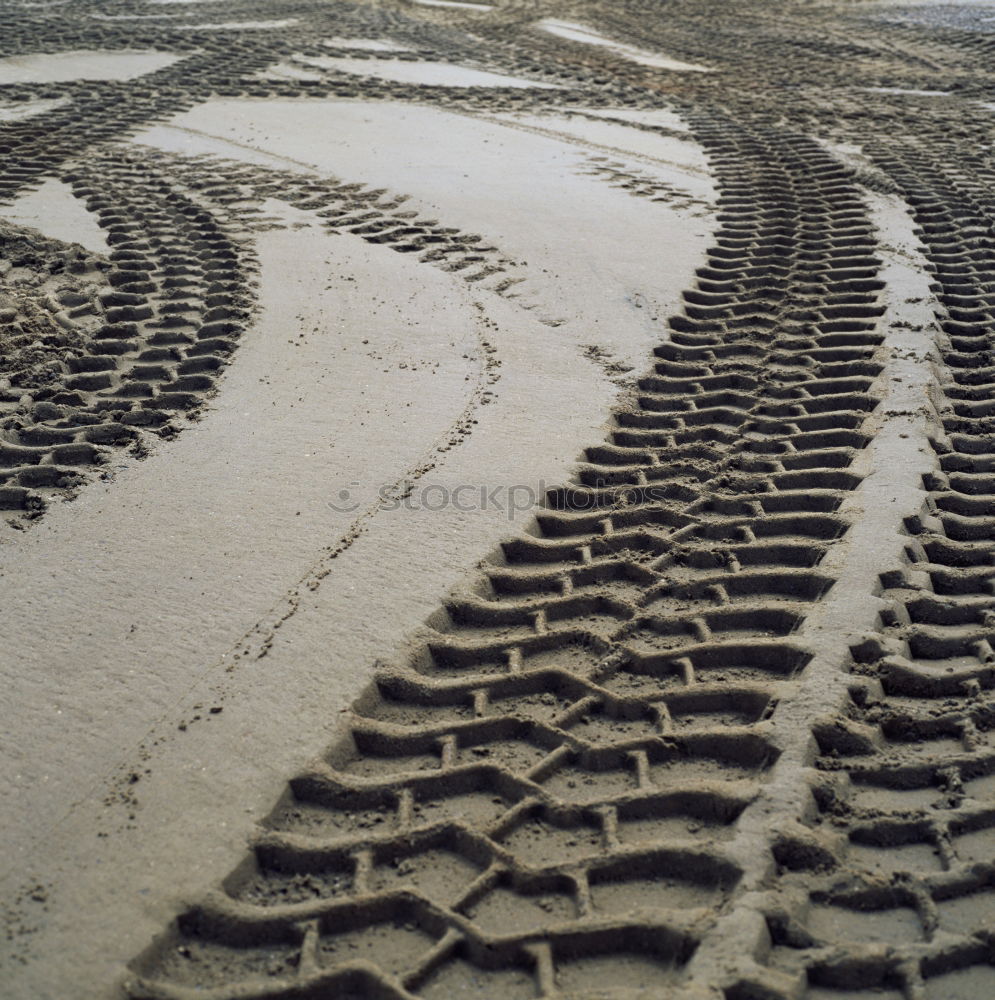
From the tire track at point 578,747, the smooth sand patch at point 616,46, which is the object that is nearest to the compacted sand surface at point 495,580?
the tire track at point 578,747

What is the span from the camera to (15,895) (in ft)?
8.63

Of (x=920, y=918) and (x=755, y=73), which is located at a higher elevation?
(x=755, y=73)

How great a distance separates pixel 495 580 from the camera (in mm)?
3928

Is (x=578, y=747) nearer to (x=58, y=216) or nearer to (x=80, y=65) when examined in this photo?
(x=58, y=216)

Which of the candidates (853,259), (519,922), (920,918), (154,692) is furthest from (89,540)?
(853,259)

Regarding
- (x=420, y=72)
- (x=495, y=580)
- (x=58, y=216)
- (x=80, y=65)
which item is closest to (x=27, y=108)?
(x=80, y=65)

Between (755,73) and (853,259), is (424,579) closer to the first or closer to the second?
(853,259)

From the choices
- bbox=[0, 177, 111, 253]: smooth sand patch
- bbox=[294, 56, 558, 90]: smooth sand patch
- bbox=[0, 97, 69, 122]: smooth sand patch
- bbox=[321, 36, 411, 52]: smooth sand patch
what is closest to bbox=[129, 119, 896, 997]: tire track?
bbox=[0, 177, 111, 253]: smooth sand patch

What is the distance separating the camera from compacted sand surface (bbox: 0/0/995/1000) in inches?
102

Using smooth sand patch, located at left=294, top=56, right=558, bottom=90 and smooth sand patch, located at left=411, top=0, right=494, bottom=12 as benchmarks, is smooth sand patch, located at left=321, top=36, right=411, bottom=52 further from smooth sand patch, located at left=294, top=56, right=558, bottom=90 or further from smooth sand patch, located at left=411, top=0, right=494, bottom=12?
smooth sand patch, located at left=411, top=0, right=494, bottom=12

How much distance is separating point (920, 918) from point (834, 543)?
1.71 m

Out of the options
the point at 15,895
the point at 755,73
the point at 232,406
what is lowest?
the point at 15,895

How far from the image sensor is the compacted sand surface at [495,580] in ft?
8.49

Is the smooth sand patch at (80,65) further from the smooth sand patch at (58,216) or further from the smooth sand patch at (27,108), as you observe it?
the smooth sand patch at (58,216)
